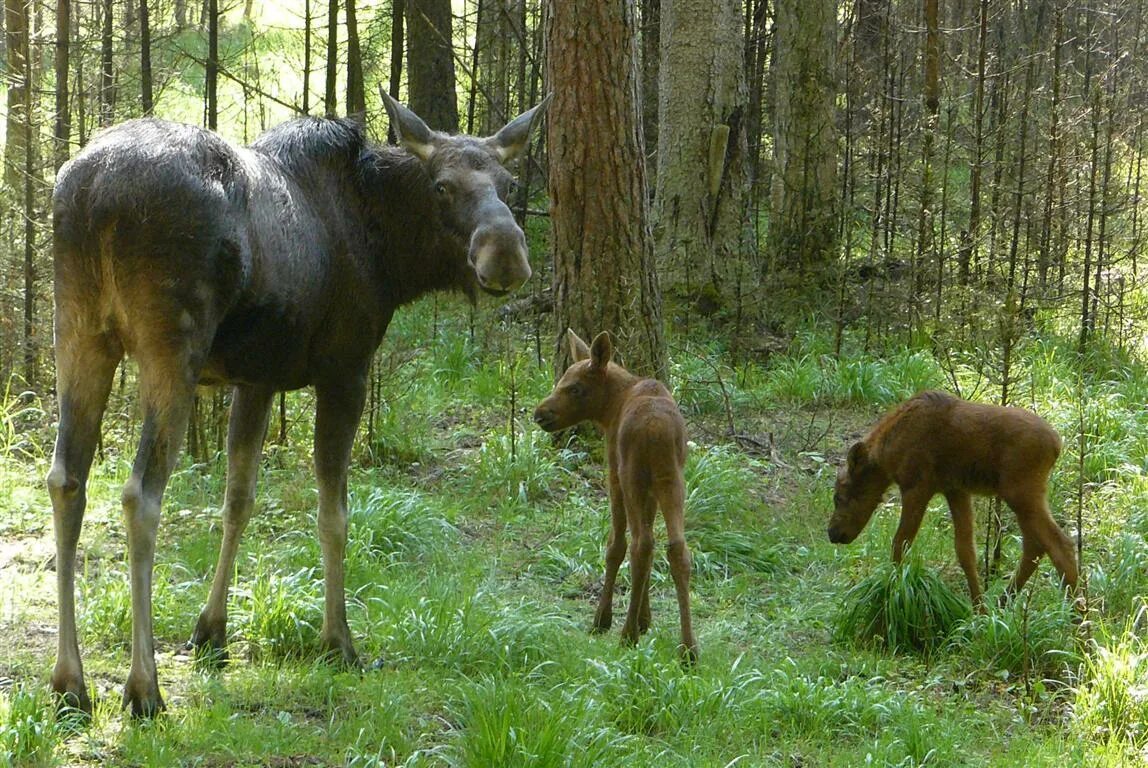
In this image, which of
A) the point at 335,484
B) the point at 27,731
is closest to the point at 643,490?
the point at 335,484

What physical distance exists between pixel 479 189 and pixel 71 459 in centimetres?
224

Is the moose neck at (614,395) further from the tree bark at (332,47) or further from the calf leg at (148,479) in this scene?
the tree bark at (332,47)

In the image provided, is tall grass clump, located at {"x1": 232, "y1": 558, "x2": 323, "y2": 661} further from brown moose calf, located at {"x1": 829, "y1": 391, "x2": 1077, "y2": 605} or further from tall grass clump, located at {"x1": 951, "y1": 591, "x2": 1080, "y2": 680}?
tall grass clump, located at {"x1": 951, "y1": 591, "x2": 1080, "y2": 680}

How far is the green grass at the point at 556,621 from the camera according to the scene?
4805mm

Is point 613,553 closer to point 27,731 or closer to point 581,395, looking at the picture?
point 581,395

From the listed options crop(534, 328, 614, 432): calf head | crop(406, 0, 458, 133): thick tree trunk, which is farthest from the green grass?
crop(406, 0, 458, 133): thick tree trunk

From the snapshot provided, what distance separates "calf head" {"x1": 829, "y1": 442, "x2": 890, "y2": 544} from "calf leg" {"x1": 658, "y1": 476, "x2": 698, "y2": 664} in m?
1.40

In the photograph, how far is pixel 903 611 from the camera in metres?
6.20

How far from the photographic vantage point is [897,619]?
618cm

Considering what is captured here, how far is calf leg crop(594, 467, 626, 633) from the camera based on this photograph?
6250 millimetres

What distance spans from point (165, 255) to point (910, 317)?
8.99 metres

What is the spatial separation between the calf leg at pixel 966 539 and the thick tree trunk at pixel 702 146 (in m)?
5.97

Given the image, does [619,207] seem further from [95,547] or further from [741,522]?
[95,547]

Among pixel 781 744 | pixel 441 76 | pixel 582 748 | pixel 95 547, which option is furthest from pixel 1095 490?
pixel 441 76
